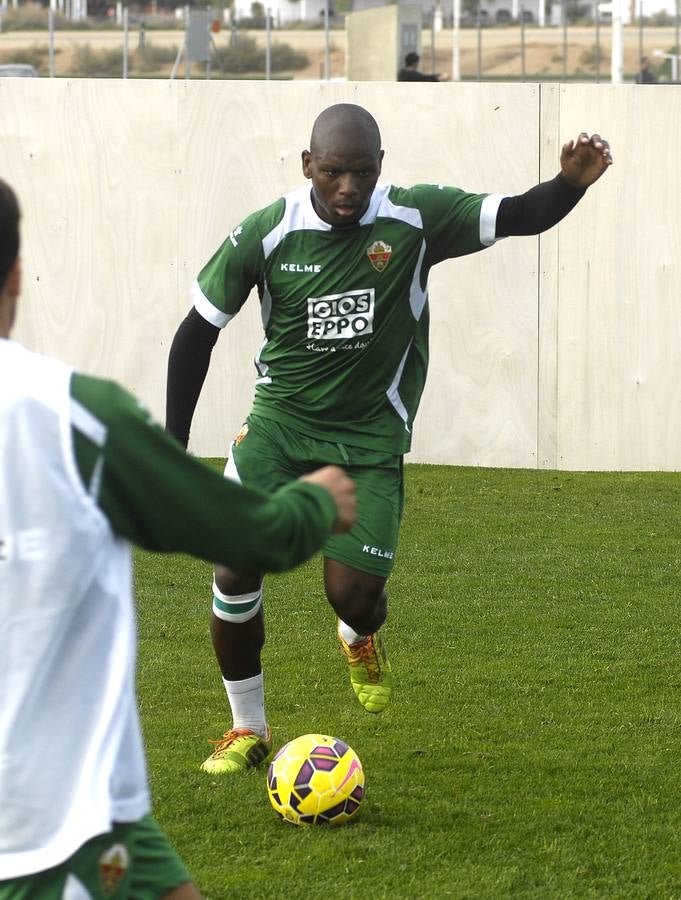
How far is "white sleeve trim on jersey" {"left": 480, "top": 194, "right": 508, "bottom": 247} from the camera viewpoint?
5480 millimetres

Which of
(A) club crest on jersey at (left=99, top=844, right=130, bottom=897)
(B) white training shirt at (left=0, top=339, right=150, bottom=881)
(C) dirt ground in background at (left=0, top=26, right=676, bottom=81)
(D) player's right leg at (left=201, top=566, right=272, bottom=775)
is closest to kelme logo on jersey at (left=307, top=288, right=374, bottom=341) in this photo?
(D) player's right leg at (left=201, top=566, right=272, bottom=775)

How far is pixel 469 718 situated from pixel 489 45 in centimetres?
2732

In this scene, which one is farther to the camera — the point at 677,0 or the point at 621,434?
the point at 677,0

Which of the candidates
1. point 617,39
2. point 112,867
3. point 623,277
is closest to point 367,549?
point 112,867

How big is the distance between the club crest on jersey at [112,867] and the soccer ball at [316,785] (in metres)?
2.32

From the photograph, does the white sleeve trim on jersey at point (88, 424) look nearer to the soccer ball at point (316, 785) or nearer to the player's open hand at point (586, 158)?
the soccer ball at point (316, 785)

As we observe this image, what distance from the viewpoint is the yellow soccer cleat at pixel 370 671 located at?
582cm

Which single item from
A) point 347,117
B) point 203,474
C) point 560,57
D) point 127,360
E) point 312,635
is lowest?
point 312,635

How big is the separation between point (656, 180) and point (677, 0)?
1163 cm

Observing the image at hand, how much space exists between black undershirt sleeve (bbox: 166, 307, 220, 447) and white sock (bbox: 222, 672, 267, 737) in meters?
0.90

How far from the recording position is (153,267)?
12227 millimetres

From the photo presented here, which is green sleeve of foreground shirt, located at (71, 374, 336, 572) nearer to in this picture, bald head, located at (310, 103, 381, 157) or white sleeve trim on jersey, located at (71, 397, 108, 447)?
white sleeve trim on jersey, located at (71, 397, 108, 447)

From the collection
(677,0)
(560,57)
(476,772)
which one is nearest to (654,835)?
(476,772)

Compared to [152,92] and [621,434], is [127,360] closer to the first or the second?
[152,92]
